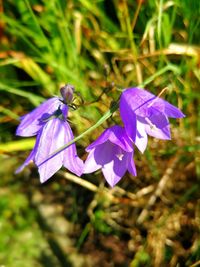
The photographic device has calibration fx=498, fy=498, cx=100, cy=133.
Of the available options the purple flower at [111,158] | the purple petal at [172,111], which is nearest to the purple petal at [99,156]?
the purple flower at [111,158]

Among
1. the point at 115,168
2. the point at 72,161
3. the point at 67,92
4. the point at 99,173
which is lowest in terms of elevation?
the point at 99,173

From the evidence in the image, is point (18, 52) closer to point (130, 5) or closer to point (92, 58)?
point (92, 58)

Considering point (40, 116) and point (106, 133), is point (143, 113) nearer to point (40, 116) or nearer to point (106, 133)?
point (106, 133)

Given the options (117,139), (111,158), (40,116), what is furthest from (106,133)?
(40,116)

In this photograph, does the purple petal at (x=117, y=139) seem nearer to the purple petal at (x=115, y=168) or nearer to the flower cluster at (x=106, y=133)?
the flower cluster at (x=106, y=133)

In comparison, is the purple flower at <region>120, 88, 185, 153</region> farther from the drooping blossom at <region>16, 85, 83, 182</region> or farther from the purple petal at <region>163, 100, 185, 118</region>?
the drooping blossom at <region>16, 85, 83, 182</region>

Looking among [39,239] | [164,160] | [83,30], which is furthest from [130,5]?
[39,239]
